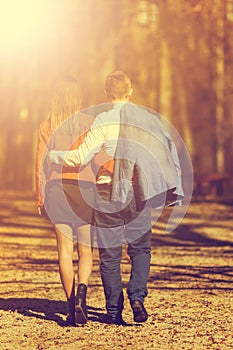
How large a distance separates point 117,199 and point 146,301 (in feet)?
5.57

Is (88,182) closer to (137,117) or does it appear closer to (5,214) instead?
(137,117)

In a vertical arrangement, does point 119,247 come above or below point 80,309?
above

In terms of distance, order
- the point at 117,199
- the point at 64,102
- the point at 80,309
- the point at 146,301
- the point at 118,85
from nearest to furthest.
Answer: the point at 117,199 < the point at 80,309 < the point at 118,85 < the point at 64,102 < the point at 146,301

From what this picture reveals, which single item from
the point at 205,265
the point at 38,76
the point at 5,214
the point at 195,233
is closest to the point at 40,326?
the point at 205,265

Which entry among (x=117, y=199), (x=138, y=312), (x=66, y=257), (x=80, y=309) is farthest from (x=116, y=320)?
(x=117, y=199)

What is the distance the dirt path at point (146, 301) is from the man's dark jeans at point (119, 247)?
223 millimetres

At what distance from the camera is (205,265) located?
9953 millimetres

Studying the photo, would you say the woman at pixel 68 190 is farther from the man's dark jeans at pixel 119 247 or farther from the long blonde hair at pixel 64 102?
the man's dark jeans at pixel 119 247

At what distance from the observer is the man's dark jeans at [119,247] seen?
20.1 ft

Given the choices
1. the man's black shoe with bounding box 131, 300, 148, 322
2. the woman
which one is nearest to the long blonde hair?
the woman

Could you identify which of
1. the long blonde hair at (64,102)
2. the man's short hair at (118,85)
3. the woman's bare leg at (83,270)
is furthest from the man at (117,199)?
the long blonde hair at (64,102)

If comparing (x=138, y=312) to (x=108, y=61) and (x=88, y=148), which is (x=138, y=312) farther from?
(x=108, y=61)

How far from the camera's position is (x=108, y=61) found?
30.1 meters

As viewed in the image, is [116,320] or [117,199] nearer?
[117,199]
